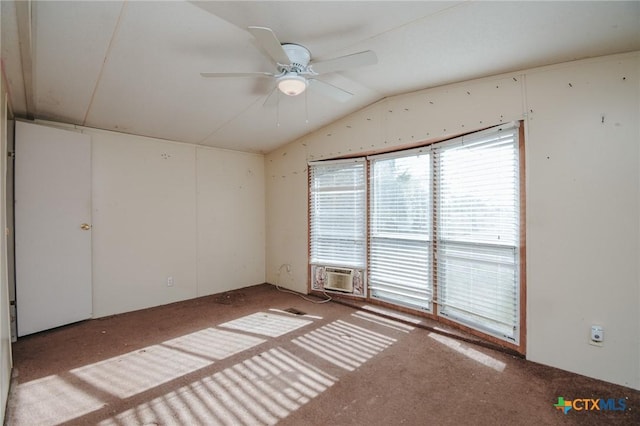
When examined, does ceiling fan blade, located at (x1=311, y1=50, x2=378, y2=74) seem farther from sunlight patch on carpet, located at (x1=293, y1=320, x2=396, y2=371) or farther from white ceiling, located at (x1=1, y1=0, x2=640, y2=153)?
sunlight patch on carpet, located at (x1=293, y1=320, x2=396, y2=371)

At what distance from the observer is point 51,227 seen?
9.81 feet

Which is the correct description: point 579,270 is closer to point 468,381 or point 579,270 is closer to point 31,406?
point 468,381

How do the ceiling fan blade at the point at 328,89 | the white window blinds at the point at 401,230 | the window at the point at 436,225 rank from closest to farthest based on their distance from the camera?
the ceiling fan blade at the point at 328,89, the window at the point at 436,225, the white window blinds at the point at 401,230

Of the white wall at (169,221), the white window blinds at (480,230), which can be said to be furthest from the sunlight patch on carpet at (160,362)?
the white window blinds at (480,230)

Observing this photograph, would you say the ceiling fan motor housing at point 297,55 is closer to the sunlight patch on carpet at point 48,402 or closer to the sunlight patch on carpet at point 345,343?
the sunlight patch on carpet at point 345,343

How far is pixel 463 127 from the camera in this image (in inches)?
113

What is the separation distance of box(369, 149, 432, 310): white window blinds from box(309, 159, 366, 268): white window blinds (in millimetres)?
192

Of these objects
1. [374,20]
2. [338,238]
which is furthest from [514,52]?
[338,238]

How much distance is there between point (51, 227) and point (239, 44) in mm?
2686

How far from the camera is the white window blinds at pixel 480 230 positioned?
8.48 feet

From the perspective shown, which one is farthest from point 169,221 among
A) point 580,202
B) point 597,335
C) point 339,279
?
point 597,335

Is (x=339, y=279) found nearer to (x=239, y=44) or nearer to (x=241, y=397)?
(x=241, y=397)

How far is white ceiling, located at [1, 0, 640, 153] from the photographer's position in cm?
179
